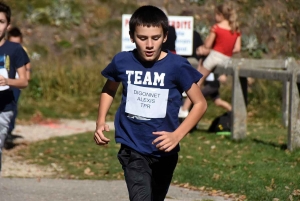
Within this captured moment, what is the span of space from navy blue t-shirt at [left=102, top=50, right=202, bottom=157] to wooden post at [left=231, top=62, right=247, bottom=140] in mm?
5461

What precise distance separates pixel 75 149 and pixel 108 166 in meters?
1.52

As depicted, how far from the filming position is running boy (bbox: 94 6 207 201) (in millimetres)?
5078

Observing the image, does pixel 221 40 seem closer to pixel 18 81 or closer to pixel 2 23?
pixel 18 81

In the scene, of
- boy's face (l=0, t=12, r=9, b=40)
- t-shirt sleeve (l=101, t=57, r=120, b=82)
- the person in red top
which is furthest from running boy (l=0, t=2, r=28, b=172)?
the person in red top

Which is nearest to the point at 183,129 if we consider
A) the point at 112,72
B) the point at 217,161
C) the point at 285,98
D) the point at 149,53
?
the point at 149,53

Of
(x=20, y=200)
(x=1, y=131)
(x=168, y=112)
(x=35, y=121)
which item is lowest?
(x=35, y=121)

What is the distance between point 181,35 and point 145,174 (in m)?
9.49

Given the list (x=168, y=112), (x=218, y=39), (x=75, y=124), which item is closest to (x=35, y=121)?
(x=75, y=124)

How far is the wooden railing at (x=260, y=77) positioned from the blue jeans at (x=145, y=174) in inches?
167

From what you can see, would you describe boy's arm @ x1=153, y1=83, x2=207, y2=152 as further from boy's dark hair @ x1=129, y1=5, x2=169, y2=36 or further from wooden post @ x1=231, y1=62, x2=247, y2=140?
wooden post @ x1=231, y1=62, x2=247, y2=140

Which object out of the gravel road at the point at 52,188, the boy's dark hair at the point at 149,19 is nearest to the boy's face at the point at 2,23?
the gravel road at the point at 52,188

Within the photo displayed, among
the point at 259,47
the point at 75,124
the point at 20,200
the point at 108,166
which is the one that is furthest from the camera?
the point at 259,47

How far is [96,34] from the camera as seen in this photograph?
18812 mm

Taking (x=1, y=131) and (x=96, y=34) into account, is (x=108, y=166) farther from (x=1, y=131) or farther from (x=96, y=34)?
(x=96, y=34)
